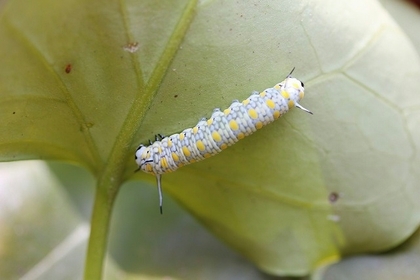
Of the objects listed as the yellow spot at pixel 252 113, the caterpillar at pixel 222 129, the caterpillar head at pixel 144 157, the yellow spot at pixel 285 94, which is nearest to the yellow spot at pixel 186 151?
the caterpillar at pixel 222 129

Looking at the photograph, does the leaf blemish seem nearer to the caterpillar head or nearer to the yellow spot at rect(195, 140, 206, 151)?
the caterpillar head

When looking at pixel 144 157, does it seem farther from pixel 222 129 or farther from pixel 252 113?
pixel 252 113

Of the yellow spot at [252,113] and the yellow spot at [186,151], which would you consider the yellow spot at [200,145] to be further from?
the yellow spot at [252,113]

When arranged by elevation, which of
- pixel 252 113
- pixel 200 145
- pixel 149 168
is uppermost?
pixel 252 113

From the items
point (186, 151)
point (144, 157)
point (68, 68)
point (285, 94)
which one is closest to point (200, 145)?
point (186, 151)

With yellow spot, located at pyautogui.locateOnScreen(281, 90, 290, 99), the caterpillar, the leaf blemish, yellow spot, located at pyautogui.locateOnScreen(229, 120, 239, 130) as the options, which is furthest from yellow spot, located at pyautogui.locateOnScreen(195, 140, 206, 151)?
the leaf blemish

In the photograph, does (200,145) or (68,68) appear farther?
(200,145)

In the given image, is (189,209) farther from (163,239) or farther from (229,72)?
(229,72)
